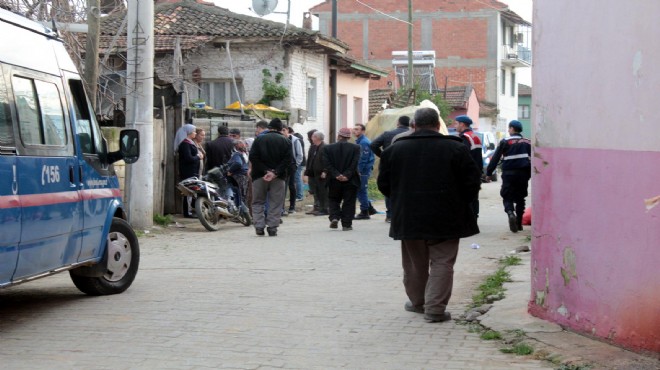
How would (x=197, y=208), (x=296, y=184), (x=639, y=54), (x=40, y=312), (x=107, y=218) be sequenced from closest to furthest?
(x=639, y=54) → (x=40, y=312) → (x=107, y=218) → (x=197, y=208) → (x=296, y=184)

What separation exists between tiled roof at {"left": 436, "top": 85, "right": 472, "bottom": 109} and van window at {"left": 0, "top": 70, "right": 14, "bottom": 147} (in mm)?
45734

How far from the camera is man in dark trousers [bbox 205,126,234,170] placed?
61.7ft

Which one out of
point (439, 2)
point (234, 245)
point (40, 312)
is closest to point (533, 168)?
point (40, 312)

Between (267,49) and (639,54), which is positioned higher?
(267,49)

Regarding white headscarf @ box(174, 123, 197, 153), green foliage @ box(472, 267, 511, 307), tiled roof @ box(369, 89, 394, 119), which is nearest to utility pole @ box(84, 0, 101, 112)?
white headscarf @ box(174, 123, 197, 153)

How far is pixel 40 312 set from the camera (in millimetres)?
8625

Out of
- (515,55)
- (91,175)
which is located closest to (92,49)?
(91,175)

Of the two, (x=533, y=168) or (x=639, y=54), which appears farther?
(x=533, y=168)

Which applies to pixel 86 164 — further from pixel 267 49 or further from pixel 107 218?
pixel 267 49

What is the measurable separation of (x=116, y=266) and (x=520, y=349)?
4.36 metres

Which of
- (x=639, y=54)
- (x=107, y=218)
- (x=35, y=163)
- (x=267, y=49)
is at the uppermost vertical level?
(x=267, y=49)

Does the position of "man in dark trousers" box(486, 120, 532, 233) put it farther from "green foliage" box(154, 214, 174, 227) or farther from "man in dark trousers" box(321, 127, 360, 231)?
"green foliage" box(154, 214, 174, 227)

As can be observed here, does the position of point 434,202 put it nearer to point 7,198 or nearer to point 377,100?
point 7,198

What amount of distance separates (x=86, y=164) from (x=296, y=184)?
42.1 ft
